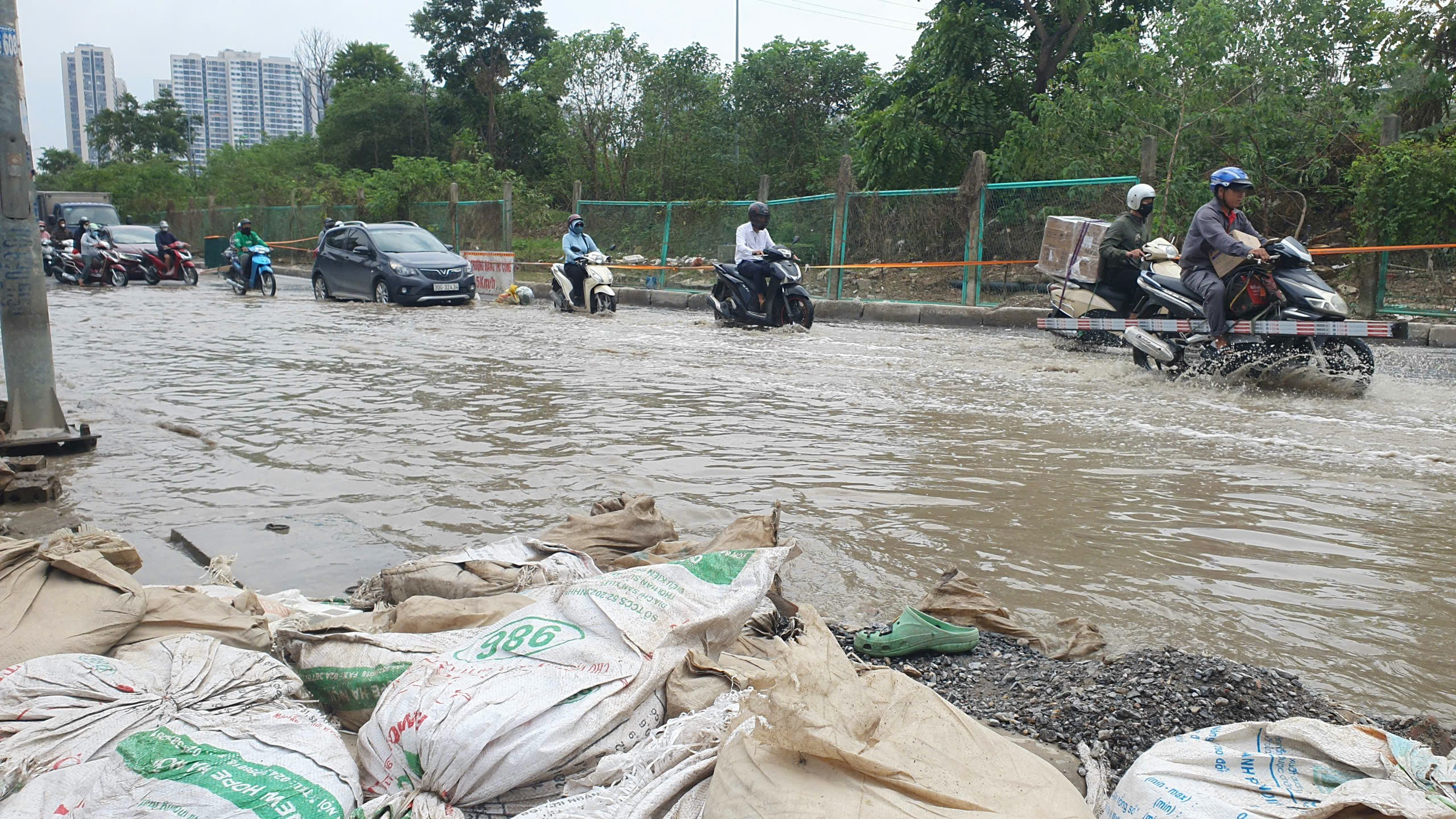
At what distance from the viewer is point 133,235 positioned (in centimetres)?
2447

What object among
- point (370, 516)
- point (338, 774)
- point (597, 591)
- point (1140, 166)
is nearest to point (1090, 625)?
point (597, 591)

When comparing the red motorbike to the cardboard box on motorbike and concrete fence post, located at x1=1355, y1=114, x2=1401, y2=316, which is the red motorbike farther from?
concrete fence post, located at x1=1355, y1=114, x2=1401, y2=316

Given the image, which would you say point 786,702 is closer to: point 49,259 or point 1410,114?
point 1410,114

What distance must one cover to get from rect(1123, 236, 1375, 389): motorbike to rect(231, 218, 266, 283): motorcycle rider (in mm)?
17522

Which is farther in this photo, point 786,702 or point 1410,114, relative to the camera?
point 1410,114

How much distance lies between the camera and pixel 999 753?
6.16 ft

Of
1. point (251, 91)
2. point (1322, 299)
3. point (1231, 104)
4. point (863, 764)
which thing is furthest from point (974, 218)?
point (251, 91)

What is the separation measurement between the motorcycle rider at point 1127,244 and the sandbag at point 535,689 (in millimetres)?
8162

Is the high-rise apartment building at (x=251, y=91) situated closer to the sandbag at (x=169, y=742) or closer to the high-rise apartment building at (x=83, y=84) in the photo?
the high-rise apartment building at (x=83, y=84)

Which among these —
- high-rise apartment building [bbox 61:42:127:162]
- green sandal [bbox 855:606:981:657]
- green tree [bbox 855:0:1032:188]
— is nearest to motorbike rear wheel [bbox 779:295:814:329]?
green tree [bbox 855:0:1032:188]

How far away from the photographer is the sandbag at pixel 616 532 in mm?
3459

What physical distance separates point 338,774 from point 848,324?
43.5ft

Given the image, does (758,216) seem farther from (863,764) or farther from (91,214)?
(91,214)

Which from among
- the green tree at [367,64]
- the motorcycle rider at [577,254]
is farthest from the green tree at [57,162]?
the motorcycle rider at [577,254]
